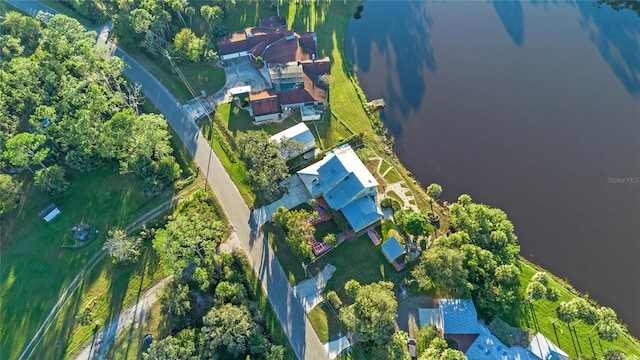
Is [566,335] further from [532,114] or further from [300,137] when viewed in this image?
[300,137]

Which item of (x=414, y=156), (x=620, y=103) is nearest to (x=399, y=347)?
(x=414, y=156)

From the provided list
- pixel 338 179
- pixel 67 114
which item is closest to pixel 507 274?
pixel 338 179

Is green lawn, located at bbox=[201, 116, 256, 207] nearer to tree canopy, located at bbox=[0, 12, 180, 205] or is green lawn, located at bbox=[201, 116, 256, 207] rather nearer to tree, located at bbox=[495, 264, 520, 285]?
tree canopy, located at bbox=[0, 12, 180, 205]

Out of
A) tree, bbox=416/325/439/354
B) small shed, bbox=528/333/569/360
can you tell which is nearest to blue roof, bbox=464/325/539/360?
small shed, bbox=528/333/569/360

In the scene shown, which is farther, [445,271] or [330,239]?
[330,239]

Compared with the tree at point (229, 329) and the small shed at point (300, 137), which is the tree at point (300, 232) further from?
the small shed at point (300, 137)

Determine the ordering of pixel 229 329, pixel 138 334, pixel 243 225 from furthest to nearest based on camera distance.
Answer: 1. pixel 243 225
2. pixel 138 334
3. pixel 229 329

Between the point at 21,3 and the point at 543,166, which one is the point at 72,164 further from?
the point at 543,166
